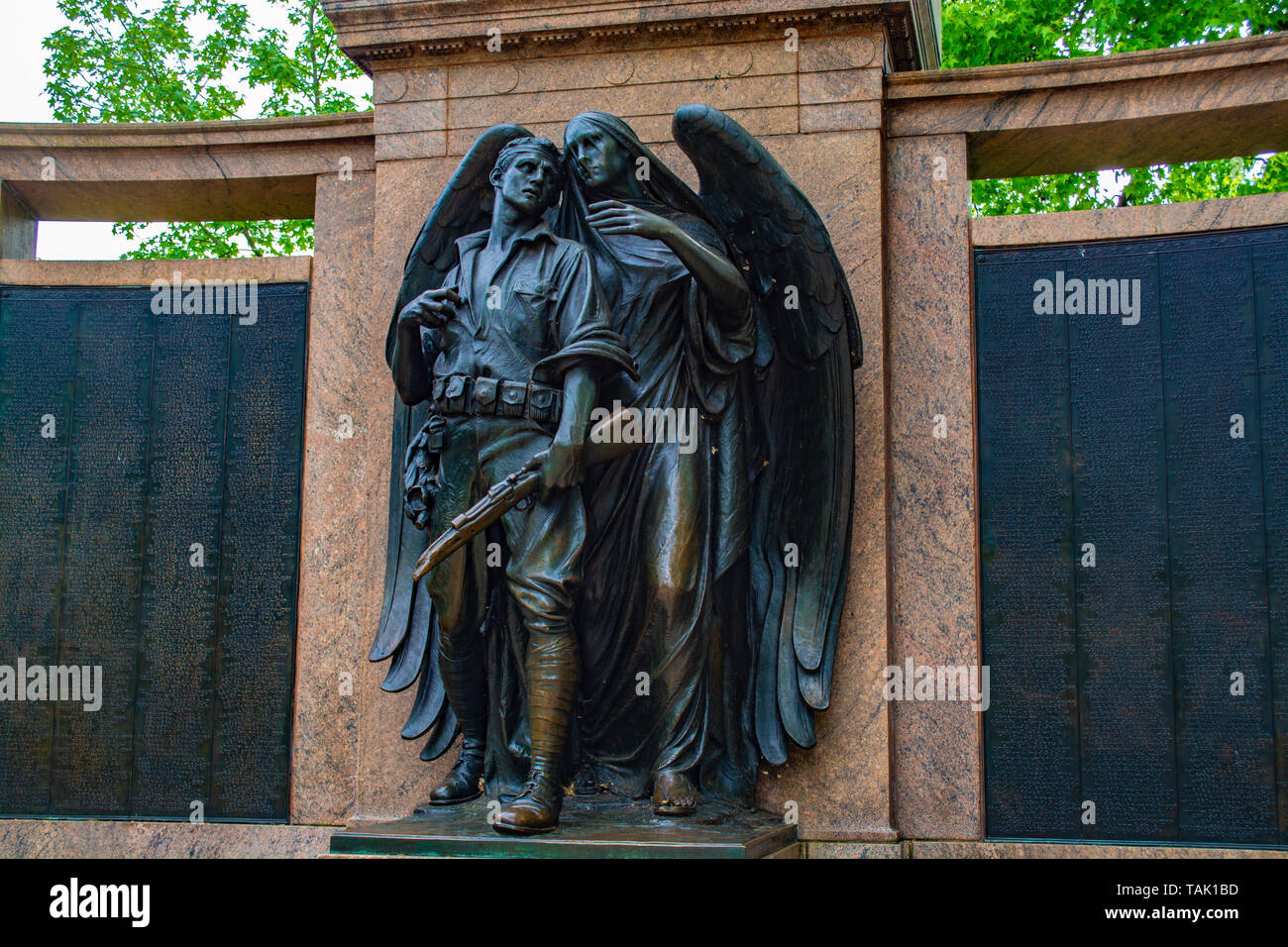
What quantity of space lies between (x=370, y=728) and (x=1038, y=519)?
404 cm

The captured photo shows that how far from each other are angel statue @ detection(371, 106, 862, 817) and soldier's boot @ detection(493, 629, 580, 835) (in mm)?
395

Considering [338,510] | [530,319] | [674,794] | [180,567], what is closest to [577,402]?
[530,319]

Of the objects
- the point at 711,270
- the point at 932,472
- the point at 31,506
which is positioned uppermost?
the point at 711,270

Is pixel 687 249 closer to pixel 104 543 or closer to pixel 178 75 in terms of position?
pixel 104 543

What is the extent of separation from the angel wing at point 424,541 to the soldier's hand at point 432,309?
662 millimetres

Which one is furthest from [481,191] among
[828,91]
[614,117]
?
[828,91]

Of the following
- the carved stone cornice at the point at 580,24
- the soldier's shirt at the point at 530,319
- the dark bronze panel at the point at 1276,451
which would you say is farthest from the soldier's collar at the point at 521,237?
the dark bronze panel at the point at 1276,451

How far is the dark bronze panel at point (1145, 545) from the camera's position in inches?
296

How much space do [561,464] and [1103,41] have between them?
13.8 metres

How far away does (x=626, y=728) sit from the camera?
7.33 m

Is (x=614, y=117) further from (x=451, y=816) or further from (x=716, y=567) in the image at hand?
(x=451, y=816)

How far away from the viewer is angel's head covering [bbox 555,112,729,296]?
7363 mm

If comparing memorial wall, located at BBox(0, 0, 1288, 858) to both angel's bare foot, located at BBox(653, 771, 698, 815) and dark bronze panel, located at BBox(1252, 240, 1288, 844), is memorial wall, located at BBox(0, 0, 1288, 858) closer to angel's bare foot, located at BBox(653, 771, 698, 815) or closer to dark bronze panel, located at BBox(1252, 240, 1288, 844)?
dark bronze panel, located at BBox(1252, 240, 1288, 844)

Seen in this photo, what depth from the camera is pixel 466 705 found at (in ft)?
24.1
